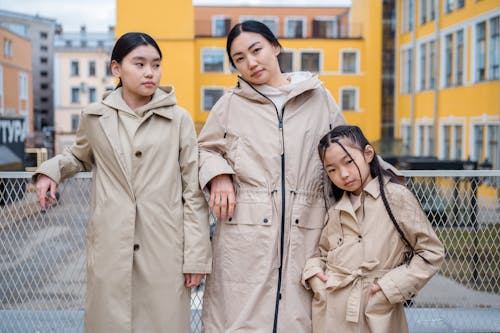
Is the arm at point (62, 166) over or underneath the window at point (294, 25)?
underneath

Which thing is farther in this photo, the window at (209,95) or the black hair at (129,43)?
the window at (209,95)

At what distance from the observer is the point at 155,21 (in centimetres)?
3584

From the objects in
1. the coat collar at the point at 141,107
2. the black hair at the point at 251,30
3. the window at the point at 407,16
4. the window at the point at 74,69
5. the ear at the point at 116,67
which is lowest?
the coat collar at the point at 141,107

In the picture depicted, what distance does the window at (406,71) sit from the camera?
3319 centimetres

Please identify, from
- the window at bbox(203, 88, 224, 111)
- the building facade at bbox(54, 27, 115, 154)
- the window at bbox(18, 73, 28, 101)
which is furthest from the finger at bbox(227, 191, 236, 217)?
the building facade at bbox(54, 27, 115, 154)

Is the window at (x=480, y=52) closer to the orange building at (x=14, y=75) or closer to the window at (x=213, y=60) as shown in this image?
the window at (x=213, y=60)

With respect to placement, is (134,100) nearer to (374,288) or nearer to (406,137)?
(374,288)

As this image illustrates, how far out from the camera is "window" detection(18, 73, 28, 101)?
142 ft

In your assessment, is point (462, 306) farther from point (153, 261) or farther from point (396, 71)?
point (396, 71)

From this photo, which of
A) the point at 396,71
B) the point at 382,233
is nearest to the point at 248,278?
the point at 382,233

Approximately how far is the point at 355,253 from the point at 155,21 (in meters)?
34.5

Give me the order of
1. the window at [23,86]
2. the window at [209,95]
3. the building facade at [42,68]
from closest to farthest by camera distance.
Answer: the window at [209,95], the window at [23,86], the building facade at [42,68]

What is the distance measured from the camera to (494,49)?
22875 millimetres

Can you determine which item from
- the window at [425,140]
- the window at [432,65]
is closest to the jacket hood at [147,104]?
the window at [425,140]
